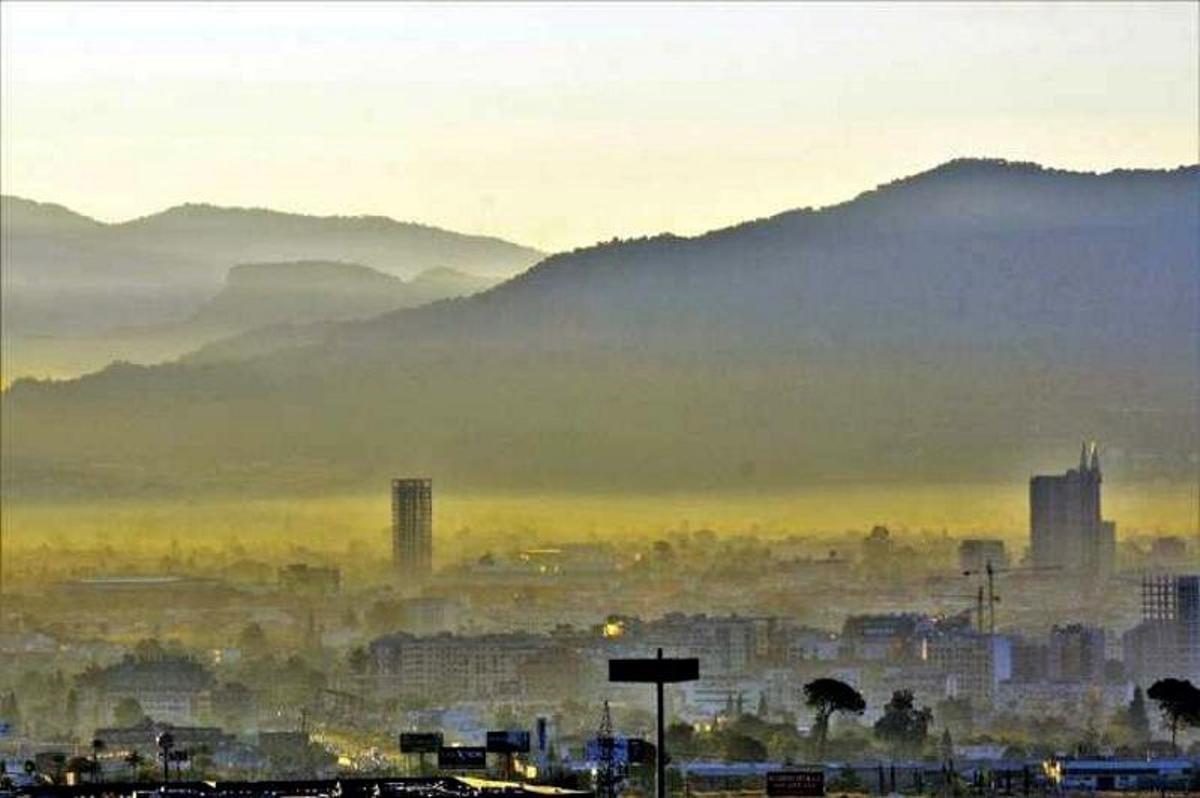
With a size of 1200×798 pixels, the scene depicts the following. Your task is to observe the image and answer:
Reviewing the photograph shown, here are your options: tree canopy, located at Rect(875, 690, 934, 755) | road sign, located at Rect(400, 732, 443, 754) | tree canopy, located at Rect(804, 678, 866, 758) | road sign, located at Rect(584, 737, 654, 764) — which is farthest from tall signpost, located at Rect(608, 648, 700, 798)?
tree canopy, located at Rect(804, 678, 866, 758)

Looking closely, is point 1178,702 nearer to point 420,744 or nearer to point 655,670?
point 420,744

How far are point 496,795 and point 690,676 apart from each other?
64.9 ft

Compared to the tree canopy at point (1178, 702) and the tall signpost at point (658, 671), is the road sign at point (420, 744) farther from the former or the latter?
the tree canopy at point (1178, 702)

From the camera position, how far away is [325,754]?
185m

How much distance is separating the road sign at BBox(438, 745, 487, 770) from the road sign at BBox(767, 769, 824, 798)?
9.24 metres

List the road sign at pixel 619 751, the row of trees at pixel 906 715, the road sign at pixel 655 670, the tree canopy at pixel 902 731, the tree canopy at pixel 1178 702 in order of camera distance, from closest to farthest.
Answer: the road sign at pixel 655 670 < the road sign at pixel 619 751 < the tree canopy at pixel 1178 702 < the row of trees at pixel 906 715 < the tree canopy at pixel 902 731

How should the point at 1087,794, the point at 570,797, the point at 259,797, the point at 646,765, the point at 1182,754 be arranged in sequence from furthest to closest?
the point at 1182,754
the point at 646,765
the point at 1087,794
the point at 259,797
the point at 570,797

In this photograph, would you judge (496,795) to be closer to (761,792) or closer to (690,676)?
(690,676)

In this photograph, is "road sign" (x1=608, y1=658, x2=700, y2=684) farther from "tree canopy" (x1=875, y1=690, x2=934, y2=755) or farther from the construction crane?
"tree canopy" (x1=875, y1=690, x2=934, y2=755)

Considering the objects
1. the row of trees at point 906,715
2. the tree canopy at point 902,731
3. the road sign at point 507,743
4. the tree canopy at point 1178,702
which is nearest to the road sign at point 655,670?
the road sign at point 507,743

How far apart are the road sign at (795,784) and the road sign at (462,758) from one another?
924 cm

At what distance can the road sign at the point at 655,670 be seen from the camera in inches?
3772

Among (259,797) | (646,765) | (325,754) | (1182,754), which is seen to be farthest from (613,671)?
(325,754)

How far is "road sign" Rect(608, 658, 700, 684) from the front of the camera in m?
95.8
